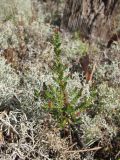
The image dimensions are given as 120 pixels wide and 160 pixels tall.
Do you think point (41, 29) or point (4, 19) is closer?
point (41, 29)

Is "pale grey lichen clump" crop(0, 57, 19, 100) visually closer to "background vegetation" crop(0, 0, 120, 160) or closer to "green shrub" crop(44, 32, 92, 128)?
"background vegetation" crop(0, 0, 120, 160)

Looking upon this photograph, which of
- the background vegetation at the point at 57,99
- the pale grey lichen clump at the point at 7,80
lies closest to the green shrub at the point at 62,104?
the background vegetation at the point at 57,99

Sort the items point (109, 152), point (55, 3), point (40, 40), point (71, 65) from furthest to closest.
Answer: point (55, 3), point (40, 40), point (71, 65), point (109, 152)

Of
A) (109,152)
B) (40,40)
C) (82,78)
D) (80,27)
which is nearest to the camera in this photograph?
(109,152)

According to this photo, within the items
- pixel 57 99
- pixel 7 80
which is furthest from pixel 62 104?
pixel 7 80

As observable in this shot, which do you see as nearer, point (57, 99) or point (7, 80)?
point (57, 99)

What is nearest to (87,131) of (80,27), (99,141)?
(99,141)

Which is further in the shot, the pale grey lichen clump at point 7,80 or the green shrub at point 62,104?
the pale grey lichen clump at point 7,80

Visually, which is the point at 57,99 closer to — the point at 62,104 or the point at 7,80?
the point at 62,104

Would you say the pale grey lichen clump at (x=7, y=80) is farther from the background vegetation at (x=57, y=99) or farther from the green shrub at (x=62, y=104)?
the green shrub at (x=62, y=104)

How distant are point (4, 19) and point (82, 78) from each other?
4.77 feet

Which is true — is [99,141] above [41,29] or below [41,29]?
below

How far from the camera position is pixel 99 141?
8.46 ft

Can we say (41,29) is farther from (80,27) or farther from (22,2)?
(22,2)
